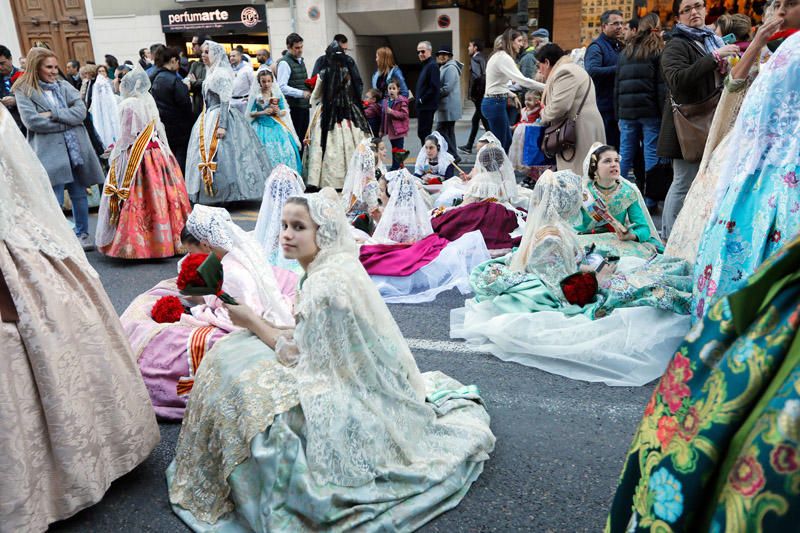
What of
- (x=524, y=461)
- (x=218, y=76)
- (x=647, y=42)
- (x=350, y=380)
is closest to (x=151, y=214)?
(x=218, y=76)

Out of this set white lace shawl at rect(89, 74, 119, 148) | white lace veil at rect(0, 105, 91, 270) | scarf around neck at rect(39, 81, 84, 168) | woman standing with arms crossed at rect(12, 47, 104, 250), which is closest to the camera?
white lace veil at rect(0, 105, 91, 270)

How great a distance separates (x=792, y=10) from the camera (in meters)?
2.93

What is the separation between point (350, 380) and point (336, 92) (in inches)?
253

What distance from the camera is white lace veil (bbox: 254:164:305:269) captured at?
Answer: 5.07 metres

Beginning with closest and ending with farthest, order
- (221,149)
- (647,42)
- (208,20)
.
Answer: (647,42)
(221,149)
(208,20)

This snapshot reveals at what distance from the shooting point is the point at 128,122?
18.2 feet

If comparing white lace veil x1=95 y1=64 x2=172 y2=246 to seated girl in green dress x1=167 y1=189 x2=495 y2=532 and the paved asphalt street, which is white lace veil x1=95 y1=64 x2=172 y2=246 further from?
seated girl in green dress x1=167 y1=189 x2=495 y2=532

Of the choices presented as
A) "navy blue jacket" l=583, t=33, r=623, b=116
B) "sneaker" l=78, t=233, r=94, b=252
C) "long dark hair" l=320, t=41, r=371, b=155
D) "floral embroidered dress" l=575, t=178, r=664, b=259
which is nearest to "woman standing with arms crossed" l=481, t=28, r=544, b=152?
"navy blue jacket" l=583, t=33, r=623, b=116

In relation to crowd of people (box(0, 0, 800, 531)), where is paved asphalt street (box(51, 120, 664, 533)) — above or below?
below

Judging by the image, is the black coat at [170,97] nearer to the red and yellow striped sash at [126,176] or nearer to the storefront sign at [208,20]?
the red and yellow striped sash at [126,176]

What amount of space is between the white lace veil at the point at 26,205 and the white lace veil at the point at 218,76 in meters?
5.11

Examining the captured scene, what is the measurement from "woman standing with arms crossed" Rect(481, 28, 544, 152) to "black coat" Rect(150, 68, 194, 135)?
3.97 meters

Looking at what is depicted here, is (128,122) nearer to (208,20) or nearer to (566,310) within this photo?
(566,310)

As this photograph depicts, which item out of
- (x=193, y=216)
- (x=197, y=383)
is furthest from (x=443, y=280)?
(x=197, y=383)
